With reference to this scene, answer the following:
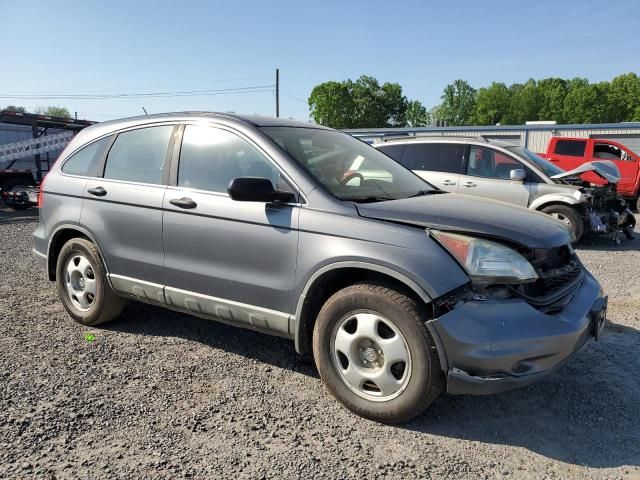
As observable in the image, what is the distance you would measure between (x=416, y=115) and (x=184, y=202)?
109m

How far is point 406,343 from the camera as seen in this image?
2.77 metres

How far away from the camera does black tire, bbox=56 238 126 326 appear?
423 centimetres

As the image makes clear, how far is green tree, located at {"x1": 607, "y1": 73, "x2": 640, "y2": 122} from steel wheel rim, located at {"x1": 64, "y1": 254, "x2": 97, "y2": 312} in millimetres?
94458

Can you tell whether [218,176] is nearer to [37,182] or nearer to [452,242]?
[452,242]

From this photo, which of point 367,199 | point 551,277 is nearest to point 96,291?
point 367,199

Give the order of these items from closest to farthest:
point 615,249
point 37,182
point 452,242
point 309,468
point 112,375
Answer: point 309,468
point 452,242
point 112,375
point 615,249
point 37,182

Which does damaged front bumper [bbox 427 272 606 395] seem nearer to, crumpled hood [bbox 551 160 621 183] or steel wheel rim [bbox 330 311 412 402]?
steel wheel rim [bbox 330 311 412 402]

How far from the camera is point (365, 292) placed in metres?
2.87

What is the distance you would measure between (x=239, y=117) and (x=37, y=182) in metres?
14.2

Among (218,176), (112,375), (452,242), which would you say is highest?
(218,176)

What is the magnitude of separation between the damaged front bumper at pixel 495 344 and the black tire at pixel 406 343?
0.08 m

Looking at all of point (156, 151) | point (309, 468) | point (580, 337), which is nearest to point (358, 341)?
point (309, 468)

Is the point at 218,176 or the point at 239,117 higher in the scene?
the point at 239,117

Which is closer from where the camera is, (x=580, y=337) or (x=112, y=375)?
(x=580, y=337)
